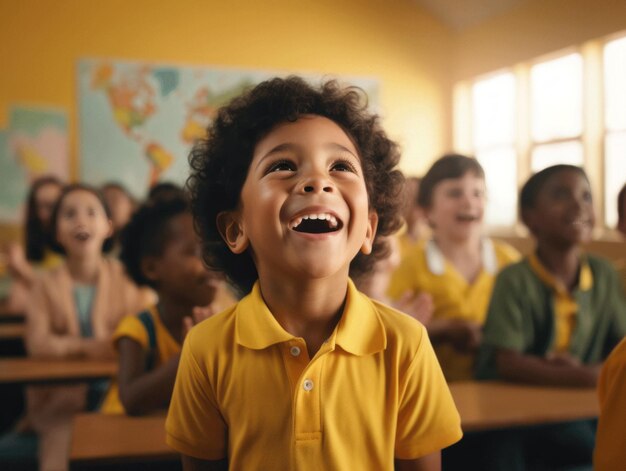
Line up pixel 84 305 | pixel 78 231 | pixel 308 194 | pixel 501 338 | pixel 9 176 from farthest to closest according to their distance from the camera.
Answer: pixel 9 176 → pixel 84 305 → pixel 78 231 → pixel 501 338 → pixel 308 194

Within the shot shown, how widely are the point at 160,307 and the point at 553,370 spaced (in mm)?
773

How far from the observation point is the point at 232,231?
2.95 feet

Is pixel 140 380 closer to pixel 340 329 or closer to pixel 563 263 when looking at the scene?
pixel 340 329

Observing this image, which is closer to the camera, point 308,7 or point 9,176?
point 9,176

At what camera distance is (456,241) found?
1.66m

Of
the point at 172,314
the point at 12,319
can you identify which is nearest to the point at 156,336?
the point at 172,314

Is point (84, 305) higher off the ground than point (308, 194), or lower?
lower

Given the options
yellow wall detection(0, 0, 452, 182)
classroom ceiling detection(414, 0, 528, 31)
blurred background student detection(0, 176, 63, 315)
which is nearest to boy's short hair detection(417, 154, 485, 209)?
blurred background student detection(0, 176, 63, 315)

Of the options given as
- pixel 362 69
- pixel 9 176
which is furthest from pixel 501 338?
pixel 362 69

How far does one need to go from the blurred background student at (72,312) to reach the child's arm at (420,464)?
1307 mm

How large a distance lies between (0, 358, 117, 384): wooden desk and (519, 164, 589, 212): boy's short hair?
1.21m

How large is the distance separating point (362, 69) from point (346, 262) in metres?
6.19

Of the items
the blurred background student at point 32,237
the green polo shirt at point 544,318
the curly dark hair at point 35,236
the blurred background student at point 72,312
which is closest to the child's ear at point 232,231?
the green polo shirt at point 544,318

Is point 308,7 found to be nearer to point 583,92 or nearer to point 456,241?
point 583,92
